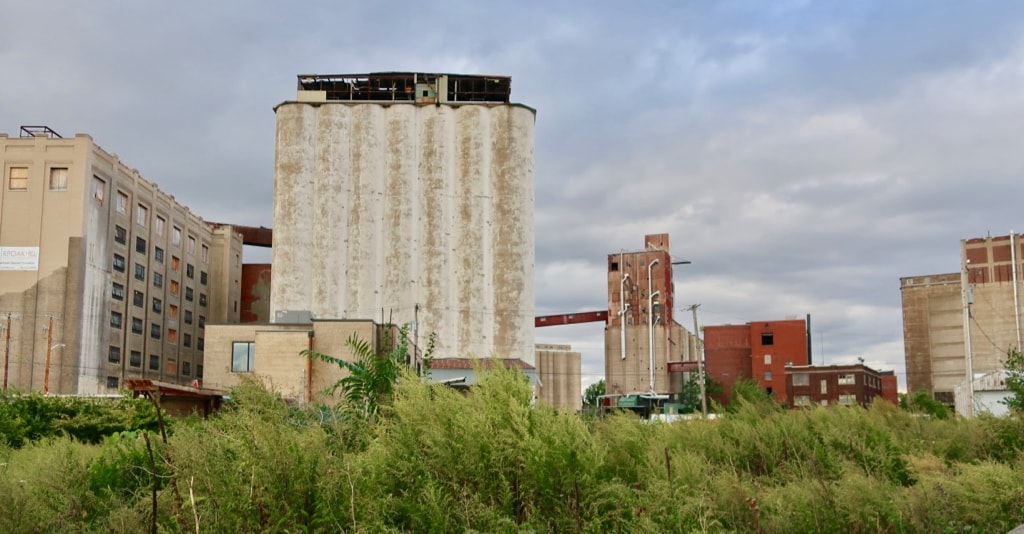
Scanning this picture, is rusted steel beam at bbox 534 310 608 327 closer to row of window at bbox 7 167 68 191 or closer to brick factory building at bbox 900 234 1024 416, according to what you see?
brick factory building at bbox 900 234 1024 416

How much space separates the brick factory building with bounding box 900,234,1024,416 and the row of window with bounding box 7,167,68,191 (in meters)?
76.4

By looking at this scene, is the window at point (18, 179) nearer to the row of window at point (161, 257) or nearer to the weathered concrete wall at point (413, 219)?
the row of window at point (161, 257)

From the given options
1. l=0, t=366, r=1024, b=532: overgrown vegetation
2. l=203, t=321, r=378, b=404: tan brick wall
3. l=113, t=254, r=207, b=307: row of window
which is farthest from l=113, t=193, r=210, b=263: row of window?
l=0, t=366, r=1024, b=532: overgrown vegetation

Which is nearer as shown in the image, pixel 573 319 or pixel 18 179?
pixel 18 179

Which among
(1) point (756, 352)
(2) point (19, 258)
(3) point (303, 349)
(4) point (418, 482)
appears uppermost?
(2) point (19, 258)

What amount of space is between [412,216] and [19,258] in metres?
27.3

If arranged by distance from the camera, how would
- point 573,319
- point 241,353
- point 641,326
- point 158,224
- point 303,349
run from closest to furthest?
point 303,349 → point 241,353 → point 158,224 → point 641,326 → point 573,319

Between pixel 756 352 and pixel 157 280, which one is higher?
pixel 157 280

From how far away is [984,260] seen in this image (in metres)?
88.6

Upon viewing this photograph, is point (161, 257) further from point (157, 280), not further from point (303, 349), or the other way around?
point (303, 349)

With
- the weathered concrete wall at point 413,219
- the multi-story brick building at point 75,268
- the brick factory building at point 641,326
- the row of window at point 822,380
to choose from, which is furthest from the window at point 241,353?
the row of window at point 822,380

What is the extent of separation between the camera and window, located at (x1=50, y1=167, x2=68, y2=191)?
61.7 metres

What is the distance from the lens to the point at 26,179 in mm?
62094

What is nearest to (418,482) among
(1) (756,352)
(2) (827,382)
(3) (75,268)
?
(3) (75,268)
